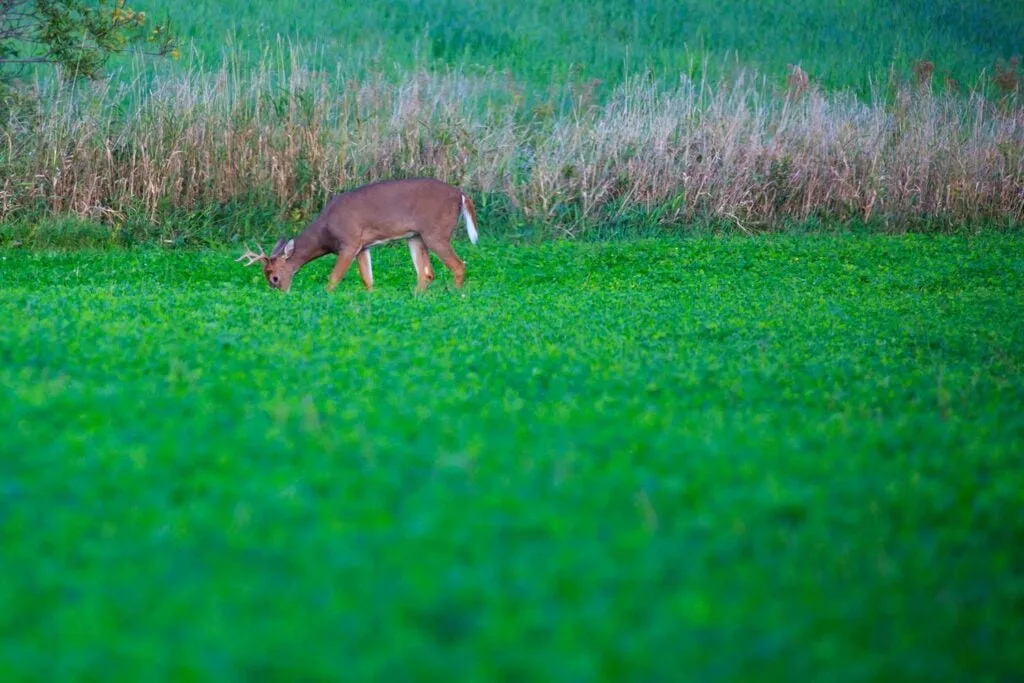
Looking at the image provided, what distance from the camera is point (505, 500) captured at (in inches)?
137

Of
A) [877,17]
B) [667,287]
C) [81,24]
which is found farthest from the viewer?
[877,17]

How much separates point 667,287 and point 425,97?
6823 mm

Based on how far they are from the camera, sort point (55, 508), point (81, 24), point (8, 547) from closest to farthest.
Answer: point (8, 547) < point (55, 508) < point (81, 24)

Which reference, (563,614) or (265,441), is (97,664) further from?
(265,441)

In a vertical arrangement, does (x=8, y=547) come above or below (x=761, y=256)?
above

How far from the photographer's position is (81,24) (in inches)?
527

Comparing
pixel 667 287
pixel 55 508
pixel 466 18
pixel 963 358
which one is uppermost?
pixel 55 508

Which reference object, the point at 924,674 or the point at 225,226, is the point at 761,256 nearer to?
the point at 225,226

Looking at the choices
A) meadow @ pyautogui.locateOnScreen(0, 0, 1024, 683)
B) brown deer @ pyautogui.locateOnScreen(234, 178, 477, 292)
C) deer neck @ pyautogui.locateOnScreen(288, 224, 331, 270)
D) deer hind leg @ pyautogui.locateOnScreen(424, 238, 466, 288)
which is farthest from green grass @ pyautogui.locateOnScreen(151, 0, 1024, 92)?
deer hind leg @ pyautogui.locateOnScreen(424, 238, 466, 288)

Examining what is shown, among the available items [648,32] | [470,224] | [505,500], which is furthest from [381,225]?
[648,32]

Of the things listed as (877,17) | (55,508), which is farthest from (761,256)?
(877,17)

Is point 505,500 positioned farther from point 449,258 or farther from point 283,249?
point 283,249

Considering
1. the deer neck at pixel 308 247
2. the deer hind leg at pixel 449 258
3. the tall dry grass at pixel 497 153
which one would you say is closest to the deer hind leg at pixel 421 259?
the deer hind leg at pixel 449 258

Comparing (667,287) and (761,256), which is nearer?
(667,287)
